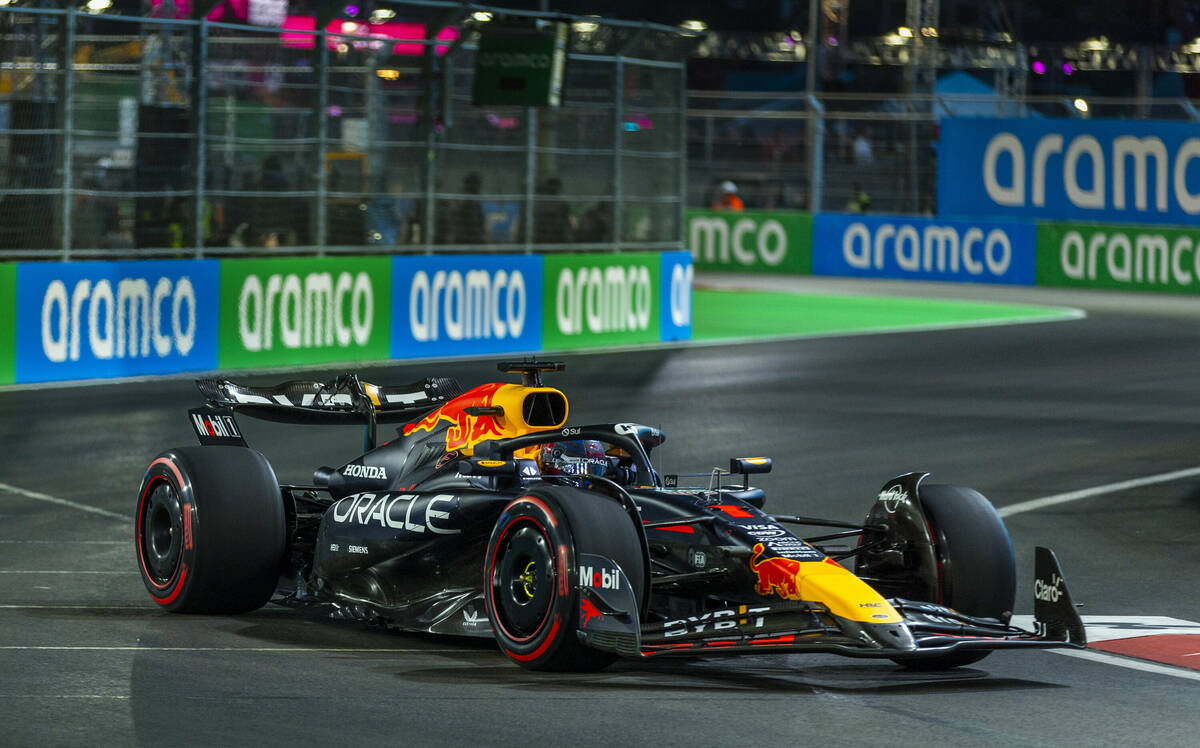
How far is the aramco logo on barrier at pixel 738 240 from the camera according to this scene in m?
38.2

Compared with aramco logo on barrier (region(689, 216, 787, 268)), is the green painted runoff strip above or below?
below

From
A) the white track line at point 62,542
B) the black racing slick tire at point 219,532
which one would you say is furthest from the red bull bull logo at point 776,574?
the white track line at point 62,542

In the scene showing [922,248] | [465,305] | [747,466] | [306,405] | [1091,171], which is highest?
[1091,171]

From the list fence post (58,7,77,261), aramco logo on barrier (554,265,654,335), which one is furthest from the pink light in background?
aramco logo on barrier (554,265,654,335)

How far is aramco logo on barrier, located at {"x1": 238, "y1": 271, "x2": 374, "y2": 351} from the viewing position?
64.6ft

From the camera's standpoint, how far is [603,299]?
23469 millimetres

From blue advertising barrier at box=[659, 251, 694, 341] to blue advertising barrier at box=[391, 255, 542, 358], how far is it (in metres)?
2.08

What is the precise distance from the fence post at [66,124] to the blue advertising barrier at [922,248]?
2067 centimetres

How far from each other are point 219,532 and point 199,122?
Result: 39.0 feet

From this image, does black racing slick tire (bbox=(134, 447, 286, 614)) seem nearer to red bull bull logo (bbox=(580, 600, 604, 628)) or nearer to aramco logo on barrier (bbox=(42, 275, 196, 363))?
red bull bull logo (bbox=(580, 600, 604, 628))

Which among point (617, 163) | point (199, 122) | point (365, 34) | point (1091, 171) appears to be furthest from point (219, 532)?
point (1091, 171)

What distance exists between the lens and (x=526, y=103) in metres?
21.6

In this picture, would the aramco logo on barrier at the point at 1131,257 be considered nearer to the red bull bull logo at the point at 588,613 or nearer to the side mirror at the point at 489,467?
the side mirror at the point at 489,467

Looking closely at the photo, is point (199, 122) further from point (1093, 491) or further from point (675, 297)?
point (1093, 491)
